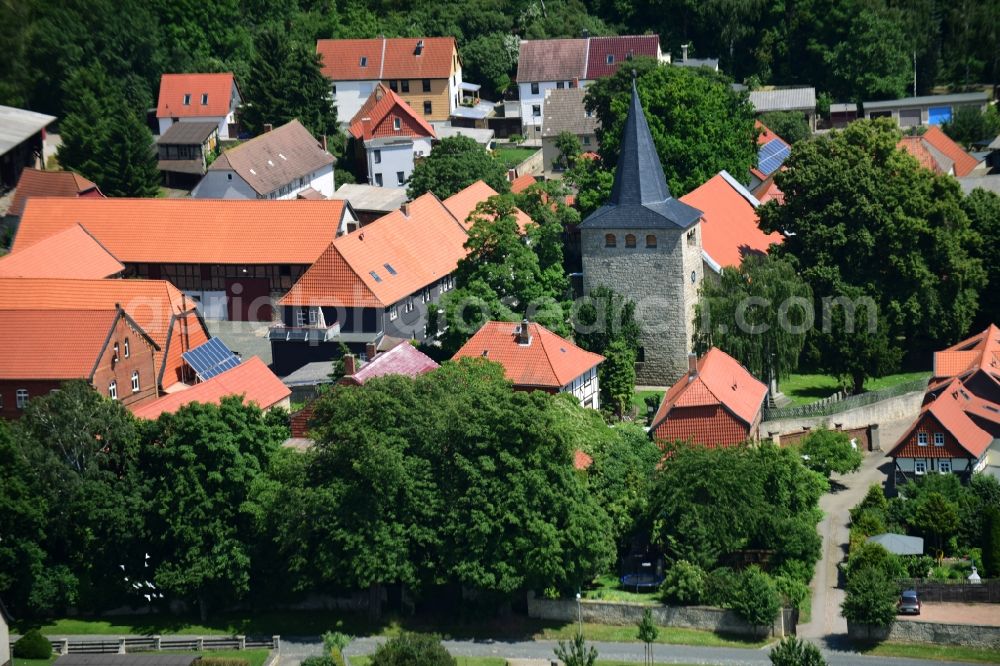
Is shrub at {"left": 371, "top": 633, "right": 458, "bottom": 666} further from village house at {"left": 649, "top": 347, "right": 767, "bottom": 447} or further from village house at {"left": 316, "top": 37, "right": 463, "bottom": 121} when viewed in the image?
village house at {"left": 316, "top": 37, "right": 463, "bottom": 121}

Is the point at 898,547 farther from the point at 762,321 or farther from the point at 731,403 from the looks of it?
the point at 762,321

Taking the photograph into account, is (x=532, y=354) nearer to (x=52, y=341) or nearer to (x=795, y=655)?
(x=52, y=341)

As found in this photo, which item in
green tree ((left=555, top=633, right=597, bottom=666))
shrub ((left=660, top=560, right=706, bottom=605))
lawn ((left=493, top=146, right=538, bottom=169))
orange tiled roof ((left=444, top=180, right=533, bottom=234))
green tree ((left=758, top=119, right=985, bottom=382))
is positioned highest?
lawn ((left=493, top=146, right=538, bottom=169))

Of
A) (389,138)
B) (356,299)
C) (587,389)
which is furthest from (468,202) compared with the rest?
(587,389)

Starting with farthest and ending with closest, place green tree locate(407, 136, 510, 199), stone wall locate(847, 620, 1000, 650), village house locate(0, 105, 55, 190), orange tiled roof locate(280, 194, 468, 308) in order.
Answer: village house locate(0, 105, 55, 190) → green tree locate(407, 136, 510, 199) → orange tiled roof locate(280, 194, 468, 308) → stone wall locate(847, 620, 1000, 650)

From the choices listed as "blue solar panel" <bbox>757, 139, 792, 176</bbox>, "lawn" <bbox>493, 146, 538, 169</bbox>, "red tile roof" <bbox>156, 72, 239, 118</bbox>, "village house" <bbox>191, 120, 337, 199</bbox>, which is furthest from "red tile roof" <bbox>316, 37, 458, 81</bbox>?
"blue solar panel" <bbox>757, 139, 792, 176</bbox>

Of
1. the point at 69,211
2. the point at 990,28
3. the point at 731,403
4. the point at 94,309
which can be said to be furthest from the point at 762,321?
the point at 990,28
